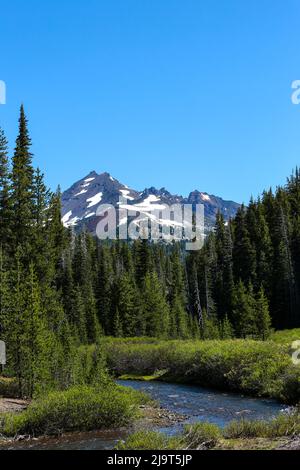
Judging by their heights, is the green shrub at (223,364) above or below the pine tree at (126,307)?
below

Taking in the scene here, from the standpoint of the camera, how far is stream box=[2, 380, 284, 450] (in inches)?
689

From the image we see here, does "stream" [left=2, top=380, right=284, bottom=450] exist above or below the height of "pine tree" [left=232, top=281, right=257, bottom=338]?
below

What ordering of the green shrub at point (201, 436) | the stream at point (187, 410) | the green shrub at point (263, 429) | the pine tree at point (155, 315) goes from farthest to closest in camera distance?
1. the pine tree at point (155, 315)
2. the stream at point (187, 410)
3. the green shrub at point (263, 429)
4. the green shrub at point (201, 436)

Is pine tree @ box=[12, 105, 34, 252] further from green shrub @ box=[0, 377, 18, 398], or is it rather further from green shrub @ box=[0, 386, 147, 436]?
green shrub @ box=[0, 386, 147, 436]

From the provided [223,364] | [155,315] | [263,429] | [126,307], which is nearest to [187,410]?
[223,364]

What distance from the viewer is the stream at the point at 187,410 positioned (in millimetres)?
17500

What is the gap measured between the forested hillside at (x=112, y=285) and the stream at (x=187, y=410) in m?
6.66

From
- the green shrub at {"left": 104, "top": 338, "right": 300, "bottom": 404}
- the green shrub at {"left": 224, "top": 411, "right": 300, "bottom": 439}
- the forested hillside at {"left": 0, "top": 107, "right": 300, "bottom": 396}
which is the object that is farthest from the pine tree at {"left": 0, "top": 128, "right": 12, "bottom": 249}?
the green shrub at {"left": 224, "top": 411, "right": 300, "bottom": 439}

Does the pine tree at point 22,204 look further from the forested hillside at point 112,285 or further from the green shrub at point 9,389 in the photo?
the green shrub at point 9,389

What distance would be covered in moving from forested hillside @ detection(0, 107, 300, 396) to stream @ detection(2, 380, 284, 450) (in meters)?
6.66

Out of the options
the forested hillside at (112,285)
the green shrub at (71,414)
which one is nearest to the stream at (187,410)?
the green shrub at (71,414)

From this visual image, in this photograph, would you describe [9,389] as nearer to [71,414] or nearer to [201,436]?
[71,414]

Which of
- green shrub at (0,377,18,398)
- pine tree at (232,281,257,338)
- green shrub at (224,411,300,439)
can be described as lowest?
green shrub at (0,377,18,398)
